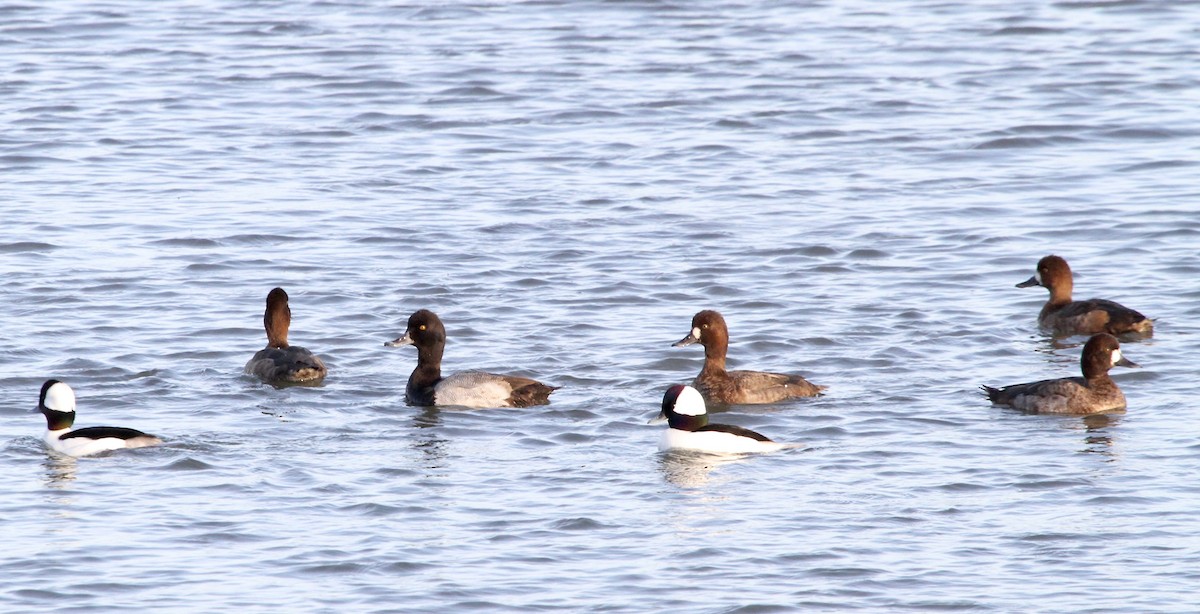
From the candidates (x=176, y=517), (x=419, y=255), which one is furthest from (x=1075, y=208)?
(x=176, y=517)

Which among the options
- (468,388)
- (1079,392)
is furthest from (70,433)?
(1079,392)

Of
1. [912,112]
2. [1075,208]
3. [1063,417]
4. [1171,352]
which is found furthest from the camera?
[912,112]

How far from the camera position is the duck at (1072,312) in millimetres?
16516

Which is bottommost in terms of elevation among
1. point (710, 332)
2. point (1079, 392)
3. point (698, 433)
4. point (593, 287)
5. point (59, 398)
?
point (1079, 392)

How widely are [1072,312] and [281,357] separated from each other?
701cm

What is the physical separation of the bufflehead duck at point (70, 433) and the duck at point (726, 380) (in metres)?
A: 4.31

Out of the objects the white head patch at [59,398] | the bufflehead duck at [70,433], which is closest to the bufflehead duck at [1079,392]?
the bufflehead duck at [70,433]

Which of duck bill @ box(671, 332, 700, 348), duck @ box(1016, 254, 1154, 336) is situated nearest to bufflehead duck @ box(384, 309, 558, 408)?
duck bill @ box(671, 332, 700, 348)

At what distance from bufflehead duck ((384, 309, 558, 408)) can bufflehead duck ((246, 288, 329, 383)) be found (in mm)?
820

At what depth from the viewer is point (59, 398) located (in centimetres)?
1328

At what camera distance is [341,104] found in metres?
27.5

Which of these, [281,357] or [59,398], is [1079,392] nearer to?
[281,357]

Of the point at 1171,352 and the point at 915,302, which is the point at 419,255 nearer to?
the point at 915,302

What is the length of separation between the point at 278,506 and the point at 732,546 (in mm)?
2879
